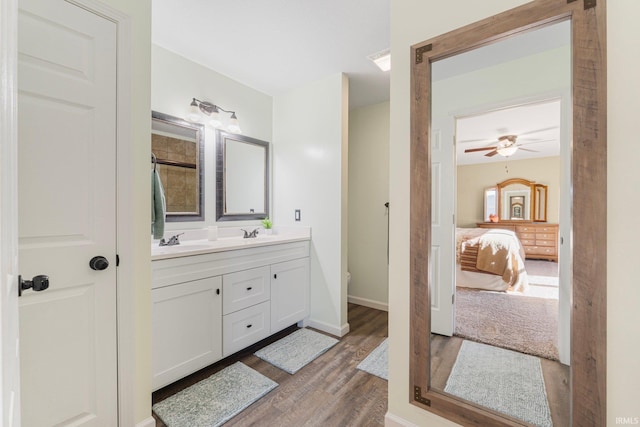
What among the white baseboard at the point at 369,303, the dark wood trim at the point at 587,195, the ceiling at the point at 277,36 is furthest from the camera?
the white baseboard at the point at 369,303

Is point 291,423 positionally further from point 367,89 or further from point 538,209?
point 367,89

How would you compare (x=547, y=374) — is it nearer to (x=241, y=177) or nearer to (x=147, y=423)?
(x=147, y=423)

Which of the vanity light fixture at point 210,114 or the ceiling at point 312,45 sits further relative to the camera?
the vanity light fixture at point 210,114

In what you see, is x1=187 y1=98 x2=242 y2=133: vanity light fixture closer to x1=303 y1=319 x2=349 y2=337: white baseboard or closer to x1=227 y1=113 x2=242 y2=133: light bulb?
x1=227 y1=113 x2=242 y2=133: light bulb

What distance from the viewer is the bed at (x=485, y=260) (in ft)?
4.44

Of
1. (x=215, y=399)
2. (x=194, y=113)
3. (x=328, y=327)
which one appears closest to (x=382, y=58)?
(x=194, y=113)

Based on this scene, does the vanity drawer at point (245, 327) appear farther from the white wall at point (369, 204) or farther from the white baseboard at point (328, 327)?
the white wall at point (369, 204)

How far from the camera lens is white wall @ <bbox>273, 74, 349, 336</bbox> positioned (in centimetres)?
264

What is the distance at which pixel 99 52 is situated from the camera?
Result: 4.08ft

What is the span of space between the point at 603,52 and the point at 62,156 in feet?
6.92

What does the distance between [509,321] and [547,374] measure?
9.4 inches

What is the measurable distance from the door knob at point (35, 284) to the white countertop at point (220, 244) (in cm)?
58

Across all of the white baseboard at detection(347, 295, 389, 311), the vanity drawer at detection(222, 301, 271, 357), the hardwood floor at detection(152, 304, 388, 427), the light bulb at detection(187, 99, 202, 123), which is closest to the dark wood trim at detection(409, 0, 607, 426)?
the hardwood floor at detection(152, 304, 388, 427)

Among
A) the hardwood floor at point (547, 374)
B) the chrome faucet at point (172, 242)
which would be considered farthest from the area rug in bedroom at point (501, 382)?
the chrome faucet at point (172, 242)
